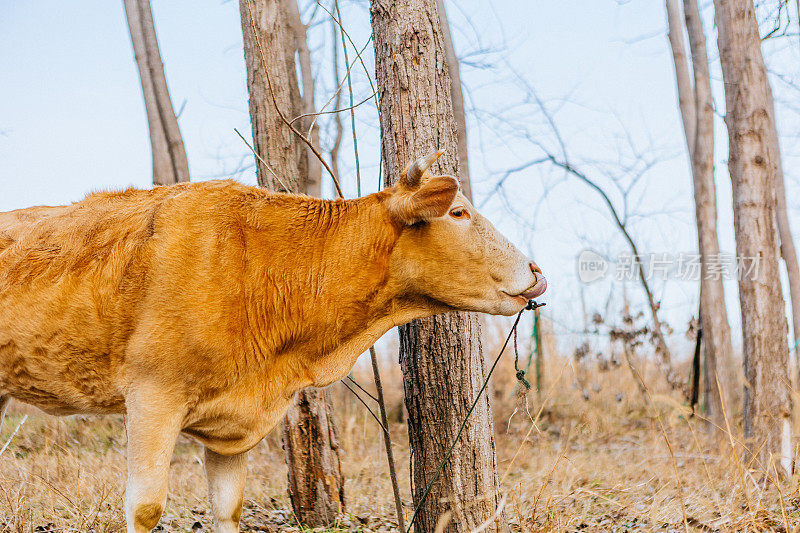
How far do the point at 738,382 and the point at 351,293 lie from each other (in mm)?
9544

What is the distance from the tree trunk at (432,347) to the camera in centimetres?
462

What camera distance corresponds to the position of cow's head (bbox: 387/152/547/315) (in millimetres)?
4094

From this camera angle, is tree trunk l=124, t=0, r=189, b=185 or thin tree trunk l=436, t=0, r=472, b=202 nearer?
thin tree trunk l=436, t=0, r=472, b=202

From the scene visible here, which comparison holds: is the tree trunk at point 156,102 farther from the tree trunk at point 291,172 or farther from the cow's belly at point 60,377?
the cow's belly at point 60,377

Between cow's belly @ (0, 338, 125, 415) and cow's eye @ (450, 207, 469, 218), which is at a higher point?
cow's eye @ (450, 207, 469, 218)

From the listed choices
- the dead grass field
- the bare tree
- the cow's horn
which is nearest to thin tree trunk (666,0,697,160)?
the bare tree

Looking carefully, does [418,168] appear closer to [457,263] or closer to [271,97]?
[457,263]

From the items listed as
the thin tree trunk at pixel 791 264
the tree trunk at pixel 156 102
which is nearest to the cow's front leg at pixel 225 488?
the tree trunk at pixel 156 102

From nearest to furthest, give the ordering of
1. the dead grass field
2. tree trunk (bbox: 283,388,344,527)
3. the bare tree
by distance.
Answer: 1. the dead grass field
2. tree trunk (bbox: 283,388,344,527)
3. the bare tree

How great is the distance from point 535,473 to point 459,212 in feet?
17.1

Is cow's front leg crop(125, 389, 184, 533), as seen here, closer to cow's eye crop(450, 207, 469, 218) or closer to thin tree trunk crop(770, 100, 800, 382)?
cow's eye crop(450, 207, 469, 218)

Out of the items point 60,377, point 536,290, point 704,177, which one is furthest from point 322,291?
point 704,177

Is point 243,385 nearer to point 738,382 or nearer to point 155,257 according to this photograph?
point 155,257

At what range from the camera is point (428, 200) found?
3945mm
